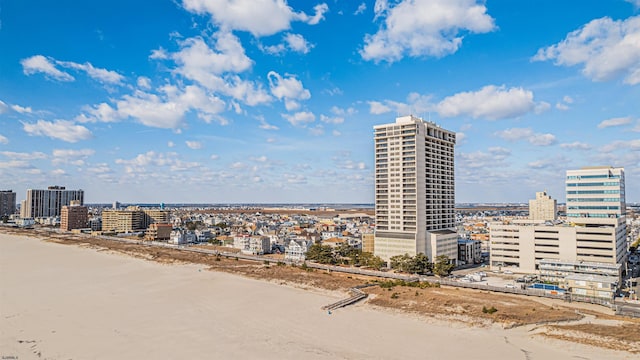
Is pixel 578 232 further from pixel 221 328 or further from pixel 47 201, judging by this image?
pixel 47 201

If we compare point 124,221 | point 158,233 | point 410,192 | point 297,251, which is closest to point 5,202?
point 124,221

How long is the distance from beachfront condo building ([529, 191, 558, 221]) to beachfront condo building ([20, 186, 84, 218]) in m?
188

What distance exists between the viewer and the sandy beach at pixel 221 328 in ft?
75.5

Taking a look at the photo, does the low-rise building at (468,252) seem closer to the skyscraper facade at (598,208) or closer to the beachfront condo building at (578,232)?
the beachfront condo building at (578,232)

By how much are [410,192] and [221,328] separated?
3724 cm

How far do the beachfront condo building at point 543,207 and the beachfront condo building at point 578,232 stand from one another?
7656cm

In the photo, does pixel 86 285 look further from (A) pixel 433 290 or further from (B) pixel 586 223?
(B) pixel 586 223

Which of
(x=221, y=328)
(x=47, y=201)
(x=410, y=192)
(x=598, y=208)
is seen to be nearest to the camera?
(x=221, y=328)

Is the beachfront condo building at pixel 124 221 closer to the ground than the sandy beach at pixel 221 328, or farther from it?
farther from it

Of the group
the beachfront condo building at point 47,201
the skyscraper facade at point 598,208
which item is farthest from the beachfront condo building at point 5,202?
the skyscraper facade at point 598,208

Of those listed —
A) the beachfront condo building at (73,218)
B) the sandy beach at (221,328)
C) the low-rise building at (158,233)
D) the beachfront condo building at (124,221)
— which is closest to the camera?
the sandy beach at (221,328)

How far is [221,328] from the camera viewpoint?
27781mm

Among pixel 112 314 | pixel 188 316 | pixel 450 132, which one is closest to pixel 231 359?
pixel 188 316

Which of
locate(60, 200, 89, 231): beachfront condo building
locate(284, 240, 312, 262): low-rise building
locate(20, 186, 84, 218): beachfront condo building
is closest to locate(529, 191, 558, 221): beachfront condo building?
locate(284, 240, 312, 262): low-rise building
